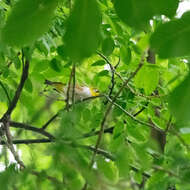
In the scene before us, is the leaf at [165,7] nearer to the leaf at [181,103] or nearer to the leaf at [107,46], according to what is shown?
the leaf at [181,103]

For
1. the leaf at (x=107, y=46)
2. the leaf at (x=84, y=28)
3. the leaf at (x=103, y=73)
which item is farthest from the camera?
the leaf at (x=103, y=73)

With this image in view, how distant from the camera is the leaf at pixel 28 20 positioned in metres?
0.70

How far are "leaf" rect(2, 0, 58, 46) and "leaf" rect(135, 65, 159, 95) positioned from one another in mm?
626

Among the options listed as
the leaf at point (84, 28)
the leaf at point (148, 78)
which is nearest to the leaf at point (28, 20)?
the leaf at point (84, 28)

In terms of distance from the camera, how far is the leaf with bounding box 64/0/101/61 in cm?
67

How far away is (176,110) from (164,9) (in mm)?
182

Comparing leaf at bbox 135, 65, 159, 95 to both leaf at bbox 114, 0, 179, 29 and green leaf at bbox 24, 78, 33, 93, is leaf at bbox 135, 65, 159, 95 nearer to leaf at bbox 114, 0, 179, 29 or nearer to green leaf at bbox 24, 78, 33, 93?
green leaf at bbox 24, 78, 33, 93

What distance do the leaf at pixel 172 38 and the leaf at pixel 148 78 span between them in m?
0.56

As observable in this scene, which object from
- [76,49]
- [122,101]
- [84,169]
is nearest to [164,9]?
[76,49]

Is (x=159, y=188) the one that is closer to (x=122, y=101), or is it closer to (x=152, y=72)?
(x=152, y=72)

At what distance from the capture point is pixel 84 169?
669 mm

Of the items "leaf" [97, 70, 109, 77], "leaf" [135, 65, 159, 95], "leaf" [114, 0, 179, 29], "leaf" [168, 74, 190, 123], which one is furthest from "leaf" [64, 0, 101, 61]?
"leaf" [97, 70, 109, 77]

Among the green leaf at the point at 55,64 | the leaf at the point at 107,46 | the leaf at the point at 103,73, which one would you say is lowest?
the leaf at the point at 103,73

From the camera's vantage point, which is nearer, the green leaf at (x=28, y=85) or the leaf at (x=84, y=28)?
the leaf at (x=84, y=28)
